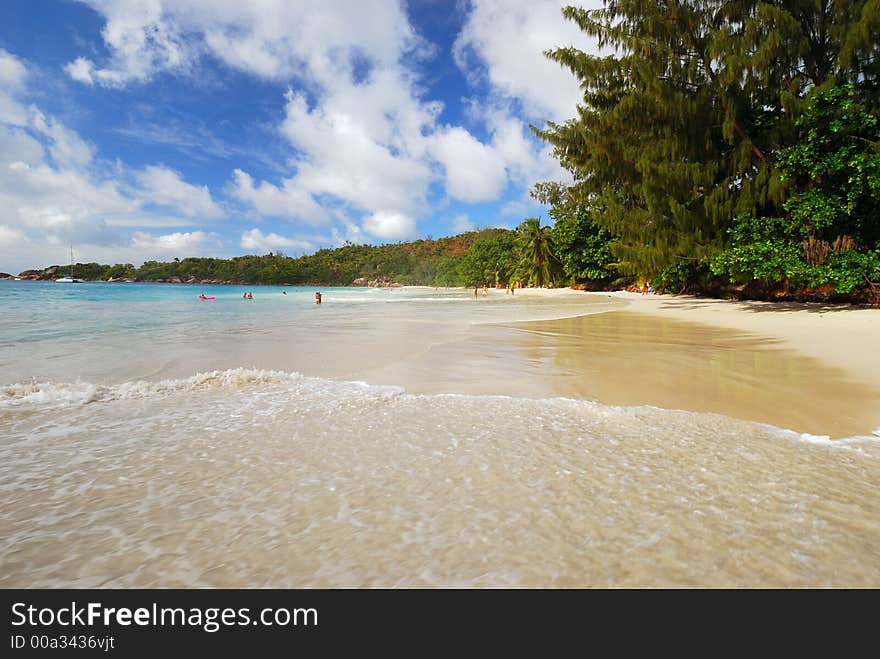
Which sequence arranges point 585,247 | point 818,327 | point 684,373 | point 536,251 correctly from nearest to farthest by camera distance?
1. point 684,373
2. point 818,327
3. point 585,247
4. point 536,251

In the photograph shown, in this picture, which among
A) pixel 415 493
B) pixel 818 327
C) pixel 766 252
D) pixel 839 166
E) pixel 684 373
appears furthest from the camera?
pixel 766 252

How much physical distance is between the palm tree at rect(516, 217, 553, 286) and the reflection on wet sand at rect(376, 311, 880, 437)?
158ft

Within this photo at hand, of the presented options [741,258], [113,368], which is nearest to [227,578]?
[113,368]

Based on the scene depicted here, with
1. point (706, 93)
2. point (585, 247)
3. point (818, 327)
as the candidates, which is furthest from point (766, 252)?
point (585, 247)

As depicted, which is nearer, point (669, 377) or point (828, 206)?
point (669, 377)

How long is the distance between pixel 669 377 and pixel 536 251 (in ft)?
173

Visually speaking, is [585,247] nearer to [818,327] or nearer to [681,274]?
[681,274]

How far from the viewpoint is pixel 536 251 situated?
55500 millimetres

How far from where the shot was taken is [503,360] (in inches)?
241

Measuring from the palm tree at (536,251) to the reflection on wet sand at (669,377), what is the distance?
48.1 metres

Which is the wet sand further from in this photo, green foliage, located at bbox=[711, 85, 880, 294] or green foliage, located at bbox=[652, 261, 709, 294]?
green foliage, located at bbox=[652, 261, 709, 294]

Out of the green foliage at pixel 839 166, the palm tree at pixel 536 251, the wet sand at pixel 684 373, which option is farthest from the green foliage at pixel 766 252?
the palm tree at pixel 536 251
